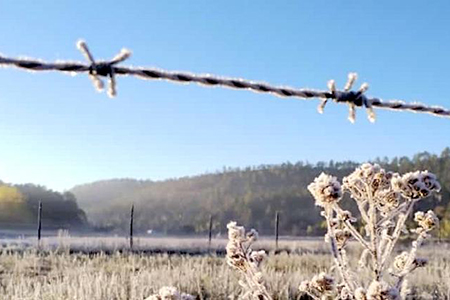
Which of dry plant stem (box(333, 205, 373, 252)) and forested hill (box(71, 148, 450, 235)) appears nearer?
dry plant stem (box(333, 205, 373, 252))

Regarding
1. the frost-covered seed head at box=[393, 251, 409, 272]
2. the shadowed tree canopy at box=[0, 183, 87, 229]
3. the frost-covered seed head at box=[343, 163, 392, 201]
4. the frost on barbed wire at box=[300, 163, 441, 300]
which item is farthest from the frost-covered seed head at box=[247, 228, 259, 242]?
the shadowed tree canopy at box=[0, 183, 87, 229]

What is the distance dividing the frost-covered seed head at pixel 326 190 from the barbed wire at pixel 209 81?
0.60ft

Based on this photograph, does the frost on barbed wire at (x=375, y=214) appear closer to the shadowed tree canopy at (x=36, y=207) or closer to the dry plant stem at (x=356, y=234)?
the dry plant stem at (x=356, y=234)

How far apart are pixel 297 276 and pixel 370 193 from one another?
301 inches

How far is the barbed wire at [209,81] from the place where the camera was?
1.58 meters

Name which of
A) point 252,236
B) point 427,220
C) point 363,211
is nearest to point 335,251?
point 363,211

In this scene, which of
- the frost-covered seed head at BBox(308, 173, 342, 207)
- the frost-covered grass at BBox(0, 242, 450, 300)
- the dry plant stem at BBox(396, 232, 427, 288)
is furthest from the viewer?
the frost-covered grass at BBox(0, 242, 450, 300)

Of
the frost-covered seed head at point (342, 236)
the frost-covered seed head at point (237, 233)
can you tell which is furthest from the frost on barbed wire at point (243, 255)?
the frost-covered seed head at point (342, 236)

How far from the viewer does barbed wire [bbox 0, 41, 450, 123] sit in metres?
1.58

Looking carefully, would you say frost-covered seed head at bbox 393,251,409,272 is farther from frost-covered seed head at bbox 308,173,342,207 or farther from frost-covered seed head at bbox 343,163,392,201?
frost-covered seed head at bbox 308,173,342,207

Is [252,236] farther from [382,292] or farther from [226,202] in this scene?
[226,202]

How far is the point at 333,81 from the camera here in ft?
6.64

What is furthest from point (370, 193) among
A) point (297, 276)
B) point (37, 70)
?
point (297, 276)

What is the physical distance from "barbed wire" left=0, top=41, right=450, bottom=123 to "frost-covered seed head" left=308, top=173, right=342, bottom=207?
0.60ft
